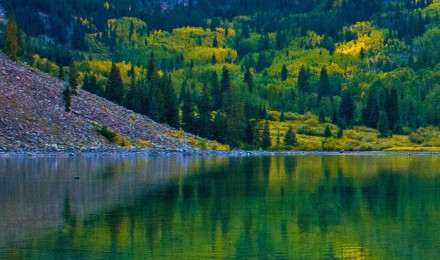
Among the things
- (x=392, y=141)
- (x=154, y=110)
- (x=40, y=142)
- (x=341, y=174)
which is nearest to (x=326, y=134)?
(x=392, y=141)

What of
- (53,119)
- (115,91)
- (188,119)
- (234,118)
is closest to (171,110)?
(188,119)

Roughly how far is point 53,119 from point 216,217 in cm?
8955

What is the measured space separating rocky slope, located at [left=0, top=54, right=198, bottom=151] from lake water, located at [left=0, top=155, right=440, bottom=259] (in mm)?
50260

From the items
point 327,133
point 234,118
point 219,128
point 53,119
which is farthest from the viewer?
point 327,133

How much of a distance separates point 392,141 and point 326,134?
16640 millimetres

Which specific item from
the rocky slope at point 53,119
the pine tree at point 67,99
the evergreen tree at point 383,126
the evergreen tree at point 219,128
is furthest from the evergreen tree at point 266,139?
the pine tree at point 67,99

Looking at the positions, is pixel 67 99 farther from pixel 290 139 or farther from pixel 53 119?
pixel 290 139

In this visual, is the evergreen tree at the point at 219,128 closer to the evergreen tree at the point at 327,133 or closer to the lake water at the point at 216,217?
the evergreen tree at the point at 327,133

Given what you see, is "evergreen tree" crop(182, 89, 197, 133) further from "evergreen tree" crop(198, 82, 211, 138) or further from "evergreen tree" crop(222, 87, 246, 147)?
"evergreen tree" crop(222, 87, 246, 147)

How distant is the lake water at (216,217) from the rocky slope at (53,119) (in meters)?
50.3

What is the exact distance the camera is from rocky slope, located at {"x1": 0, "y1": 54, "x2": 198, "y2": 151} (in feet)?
388

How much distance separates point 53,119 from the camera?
416 feet

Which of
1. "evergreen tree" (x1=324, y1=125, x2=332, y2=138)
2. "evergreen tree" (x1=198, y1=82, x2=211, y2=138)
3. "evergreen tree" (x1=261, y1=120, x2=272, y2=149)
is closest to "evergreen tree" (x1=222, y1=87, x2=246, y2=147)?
"evergreen tree" (x1=198, y1=82, x2=211, y2=138)

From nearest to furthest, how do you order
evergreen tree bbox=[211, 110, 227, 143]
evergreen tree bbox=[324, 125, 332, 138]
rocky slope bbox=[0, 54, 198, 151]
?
rocky slope bbox=[0, 54, 198, 151] → evergreen tree bbox=[211, 110, 227, 143] → evergreen tree bbox=[324, 125, 332, 138]
